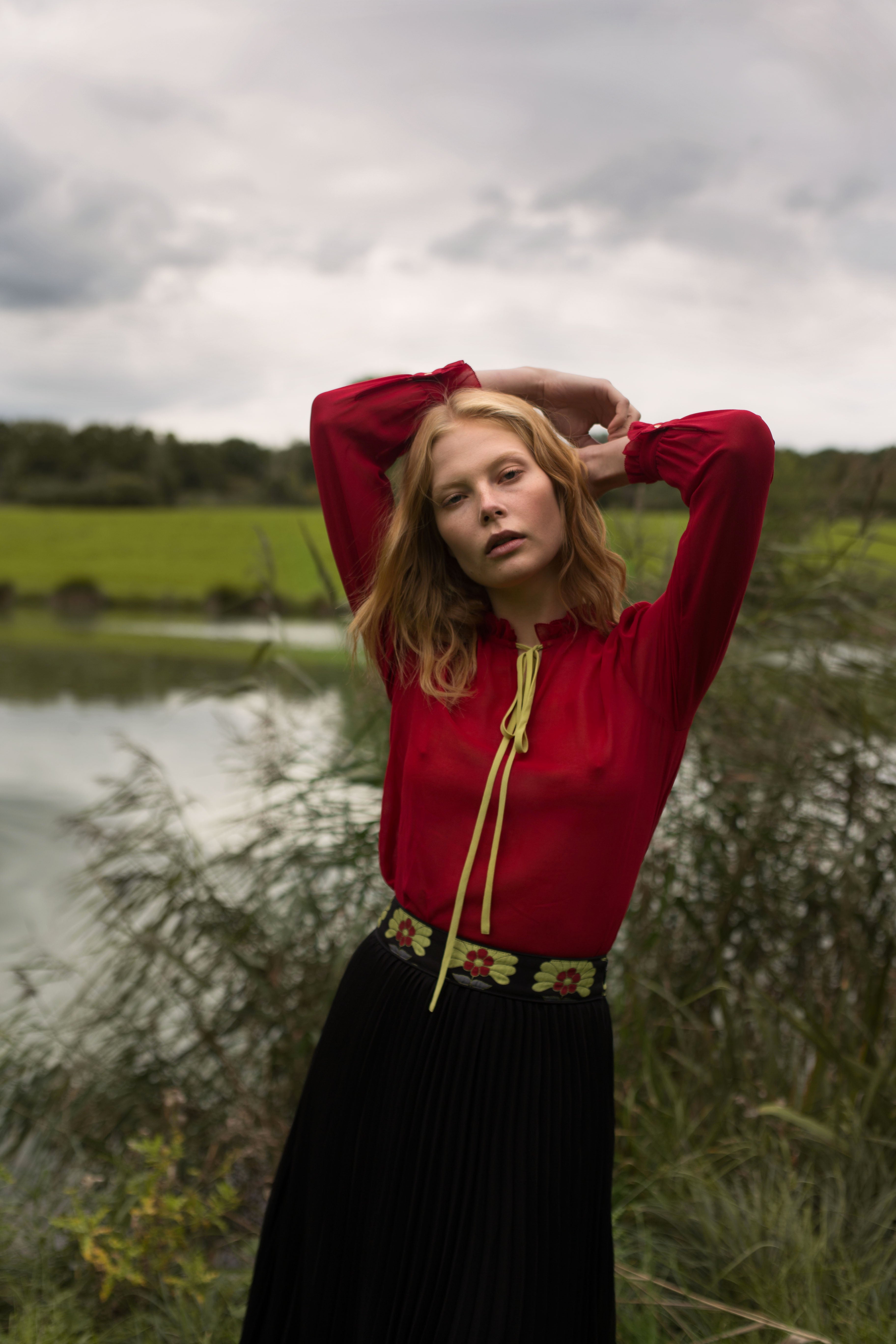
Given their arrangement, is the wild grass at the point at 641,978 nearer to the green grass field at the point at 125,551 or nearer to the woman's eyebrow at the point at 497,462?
the woman's eyebrow at the point at 497,462

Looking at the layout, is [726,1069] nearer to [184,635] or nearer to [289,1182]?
[289,1182]

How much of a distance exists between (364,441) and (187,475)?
37.4 feet

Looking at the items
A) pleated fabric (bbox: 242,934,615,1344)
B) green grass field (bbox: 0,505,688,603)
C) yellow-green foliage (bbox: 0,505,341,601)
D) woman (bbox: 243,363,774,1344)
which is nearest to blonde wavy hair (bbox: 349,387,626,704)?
woman (bbox: 243,363,774,1344)

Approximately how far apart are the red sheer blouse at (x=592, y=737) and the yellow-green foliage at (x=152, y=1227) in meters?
1.33

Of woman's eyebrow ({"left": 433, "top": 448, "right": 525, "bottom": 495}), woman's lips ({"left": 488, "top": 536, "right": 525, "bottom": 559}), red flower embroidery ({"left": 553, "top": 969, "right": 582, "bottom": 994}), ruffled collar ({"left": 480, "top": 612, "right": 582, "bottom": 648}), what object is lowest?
red flower embroidery ({"left": 553, "top": 969, "right": 582, "bottom": 994})

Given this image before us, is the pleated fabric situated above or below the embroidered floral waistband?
below

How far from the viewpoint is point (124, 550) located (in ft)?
55.7

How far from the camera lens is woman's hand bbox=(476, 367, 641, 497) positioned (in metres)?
1.39

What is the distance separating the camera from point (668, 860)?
2736 mm

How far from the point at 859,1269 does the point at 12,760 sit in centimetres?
621

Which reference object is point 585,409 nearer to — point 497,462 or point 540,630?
point 497,462

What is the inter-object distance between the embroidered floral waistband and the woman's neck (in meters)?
0.43

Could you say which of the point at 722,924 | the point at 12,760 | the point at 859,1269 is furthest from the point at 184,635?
the point at 859,1269

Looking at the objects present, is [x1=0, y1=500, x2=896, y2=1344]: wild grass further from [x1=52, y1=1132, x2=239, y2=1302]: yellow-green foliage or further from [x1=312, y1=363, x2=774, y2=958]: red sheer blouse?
[x1=312, y1=363, x2=774, y2=958]: red sheer blouse
